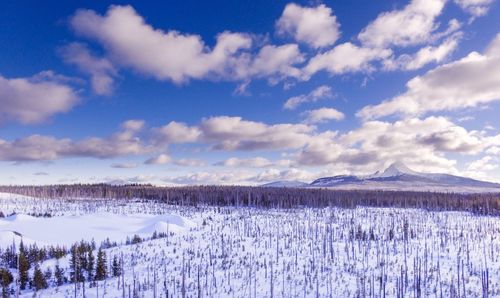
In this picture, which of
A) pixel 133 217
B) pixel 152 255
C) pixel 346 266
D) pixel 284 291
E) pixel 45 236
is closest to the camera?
pixel 284 291

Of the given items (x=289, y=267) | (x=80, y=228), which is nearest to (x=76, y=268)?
(x=289, y=267)

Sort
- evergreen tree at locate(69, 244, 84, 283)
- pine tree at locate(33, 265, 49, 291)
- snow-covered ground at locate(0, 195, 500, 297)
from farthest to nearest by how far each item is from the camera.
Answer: evergreen tree at locate(69, 244, 84, 283) → pine tree at locate(33, 265, 49, 291) → snow-covered ground at locate(0, 195, 500, 297)

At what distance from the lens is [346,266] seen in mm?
20609

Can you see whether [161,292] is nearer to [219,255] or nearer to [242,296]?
[242,296]

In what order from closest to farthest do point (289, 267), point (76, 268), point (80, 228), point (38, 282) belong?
point (38, 282), point (76, 268), point (289, 267), point (80, 228)

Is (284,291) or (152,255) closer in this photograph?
(284,291)

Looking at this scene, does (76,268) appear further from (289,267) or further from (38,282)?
(289,267)

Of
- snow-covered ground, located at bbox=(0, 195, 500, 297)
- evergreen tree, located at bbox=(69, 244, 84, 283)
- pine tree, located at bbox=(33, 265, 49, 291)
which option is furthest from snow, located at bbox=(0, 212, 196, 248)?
pine tree, located at bbox=(33, 265, 49, 291)

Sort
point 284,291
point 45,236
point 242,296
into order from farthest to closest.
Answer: point 45,236, point 284,291, point 242,296

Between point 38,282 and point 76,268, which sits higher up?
A: point 76,268

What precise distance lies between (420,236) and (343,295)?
20296 mm

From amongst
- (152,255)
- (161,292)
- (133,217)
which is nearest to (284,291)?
(161,292)

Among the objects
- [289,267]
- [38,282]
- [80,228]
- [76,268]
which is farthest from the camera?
[80,228]

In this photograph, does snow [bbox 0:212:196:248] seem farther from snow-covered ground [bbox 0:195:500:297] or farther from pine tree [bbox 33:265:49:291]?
pine tree [bbox 33:265:49:291]
